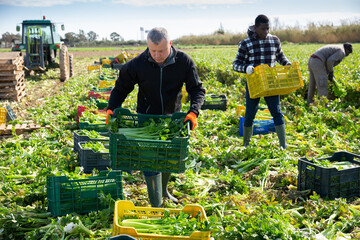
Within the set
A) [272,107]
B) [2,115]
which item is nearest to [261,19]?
[272,107]

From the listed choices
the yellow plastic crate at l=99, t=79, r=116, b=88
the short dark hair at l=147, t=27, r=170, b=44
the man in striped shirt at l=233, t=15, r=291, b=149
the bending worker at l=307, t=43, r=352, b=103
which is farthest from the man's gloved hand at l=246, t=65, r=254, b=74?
the yellow plastic crate at l=99, t=79, r=116, b=88

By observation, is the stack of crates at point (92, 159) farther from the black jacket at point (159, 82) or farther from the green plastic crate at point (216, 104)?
the green plastic crate at point (216, 104)

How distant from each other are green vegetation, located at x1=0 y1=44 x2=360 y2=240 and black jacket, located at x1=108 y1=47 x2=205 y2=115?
1136 millimetres

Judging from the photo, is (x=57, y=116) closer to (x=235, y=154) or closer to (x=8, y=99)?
(x=8, y=99)

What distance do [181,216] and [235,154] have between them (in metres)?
3.41

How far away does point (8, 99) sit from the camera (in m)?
11.4

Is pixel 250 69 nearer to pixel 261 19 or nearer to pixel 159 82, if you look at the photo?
pixel 261 19

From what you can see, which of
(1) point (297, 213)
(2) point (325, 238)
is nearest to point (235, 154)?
(1) point (297, 213)

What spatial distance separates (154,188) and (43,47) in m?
16.2

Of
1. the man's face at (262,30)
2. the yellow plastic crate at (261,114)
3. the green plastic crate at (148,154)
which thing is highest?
the man's face at (262,30)

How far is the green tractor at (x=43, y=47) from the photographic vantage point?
54.0ft

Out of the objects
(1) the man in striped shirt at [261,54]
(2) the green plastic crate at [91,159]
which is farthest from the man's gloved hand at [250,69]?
(2) the green plastic crate at [91,159]

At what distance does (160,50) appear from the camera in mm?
3840

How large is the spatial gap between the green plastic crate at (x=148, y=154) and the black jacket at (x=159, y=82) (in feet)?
2.61
